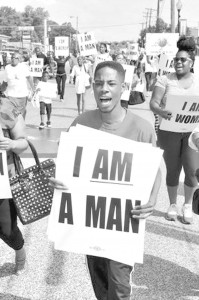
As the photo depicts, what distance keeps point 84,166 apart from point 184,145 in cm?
247

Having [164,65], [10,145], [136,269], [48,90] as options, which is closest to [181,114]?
[136,269]

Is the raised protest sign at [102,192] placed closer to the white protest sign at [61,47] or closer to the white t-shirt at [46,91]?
the white t-shirt at [46,91]

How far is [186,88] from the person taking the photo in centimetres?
455

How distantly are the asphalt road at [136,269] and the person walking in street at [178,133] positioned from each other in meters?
0.33

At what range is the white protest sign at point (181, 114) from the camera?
4.60 meters

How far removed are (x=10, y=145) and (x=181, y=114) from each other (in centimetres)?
221

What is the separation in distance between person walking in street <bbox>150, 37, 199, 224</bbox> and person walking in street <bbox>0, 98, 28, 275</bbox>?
186cm

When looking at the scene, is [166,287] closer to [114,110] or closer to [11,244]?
[11,244]

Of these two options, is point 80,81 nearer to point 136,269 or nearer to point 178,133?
A: point 178,133

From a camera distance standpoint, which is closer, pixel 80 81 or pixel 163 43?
pixel 80 81

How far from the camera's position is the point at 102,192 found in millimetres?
2434

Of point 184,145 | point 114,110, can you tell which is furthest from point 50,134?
point 114,110

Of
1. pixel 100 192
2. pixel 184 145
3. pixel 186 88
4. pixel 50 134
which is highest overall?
pixel 186 88

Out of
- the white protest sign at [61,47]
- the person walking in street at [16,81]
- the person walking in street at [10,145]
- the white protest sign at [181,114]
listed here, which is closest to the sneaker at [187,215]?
the white protest sign at [181,114]
